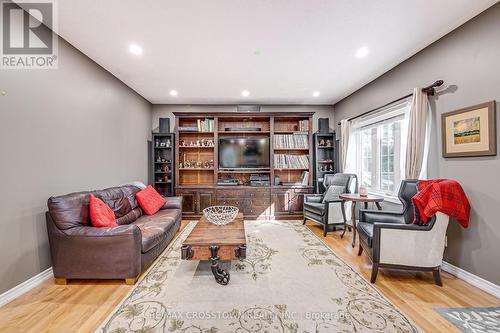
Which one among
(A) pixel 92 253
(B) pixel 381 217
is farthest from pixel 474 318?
(A) pixel 92 253

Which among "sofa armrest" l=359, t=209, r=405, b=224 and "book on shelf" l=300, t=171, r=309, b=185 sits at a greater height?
"book on shelf" l=300, t=171, r=309, b=185

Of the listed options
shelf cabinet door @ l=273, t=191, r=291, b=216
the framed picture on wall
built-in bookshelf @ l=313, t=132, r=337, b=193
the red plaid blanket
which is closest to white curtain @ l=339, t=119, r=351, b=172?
built-in bookshelf @ l=313, t=132, r=337, b=193

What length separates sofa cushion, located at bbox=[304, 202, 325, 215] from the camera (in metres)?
3.65

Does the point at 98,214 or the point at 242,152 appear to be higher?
the point at 242,152

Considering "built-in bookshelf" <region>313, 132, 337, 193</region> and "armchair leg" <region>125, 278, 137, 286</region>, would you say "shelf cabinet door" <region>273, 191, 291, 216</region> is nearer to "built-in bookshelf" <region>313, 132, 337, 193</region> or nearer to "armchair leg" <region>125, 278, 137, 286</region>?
"built-in bookshelf" <region>313, 132, 337, 193</region>

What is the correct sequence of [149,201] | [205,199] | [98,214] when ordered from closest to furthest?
[98,214]
[149,201]
[205,199]

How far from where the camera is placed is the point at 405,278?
2.19m

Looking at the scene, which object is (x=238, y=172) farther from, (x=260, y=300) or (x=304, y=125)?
(x=260, y=300)

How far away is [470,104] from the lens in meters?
2.11

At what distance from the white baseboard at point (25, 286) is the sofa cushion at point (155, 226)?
94 centimetres

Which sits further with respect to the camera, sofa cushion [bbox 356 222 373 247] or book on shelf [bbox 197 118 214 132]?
book on shelf [bbox 197 118 214 132]

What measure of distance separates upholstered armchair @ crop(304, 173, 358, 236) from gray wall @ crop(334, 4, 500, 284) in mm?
1342

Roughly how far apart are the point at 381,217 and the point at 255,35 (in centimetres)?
267

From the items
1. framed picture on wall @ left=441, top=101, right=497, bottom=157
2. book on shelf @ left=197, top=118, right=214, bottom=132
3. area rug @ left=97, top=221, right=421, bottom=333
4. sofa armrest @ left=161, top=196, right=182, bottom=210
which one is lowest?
area rug @ left=97, top=221, right=421, bottom=333
